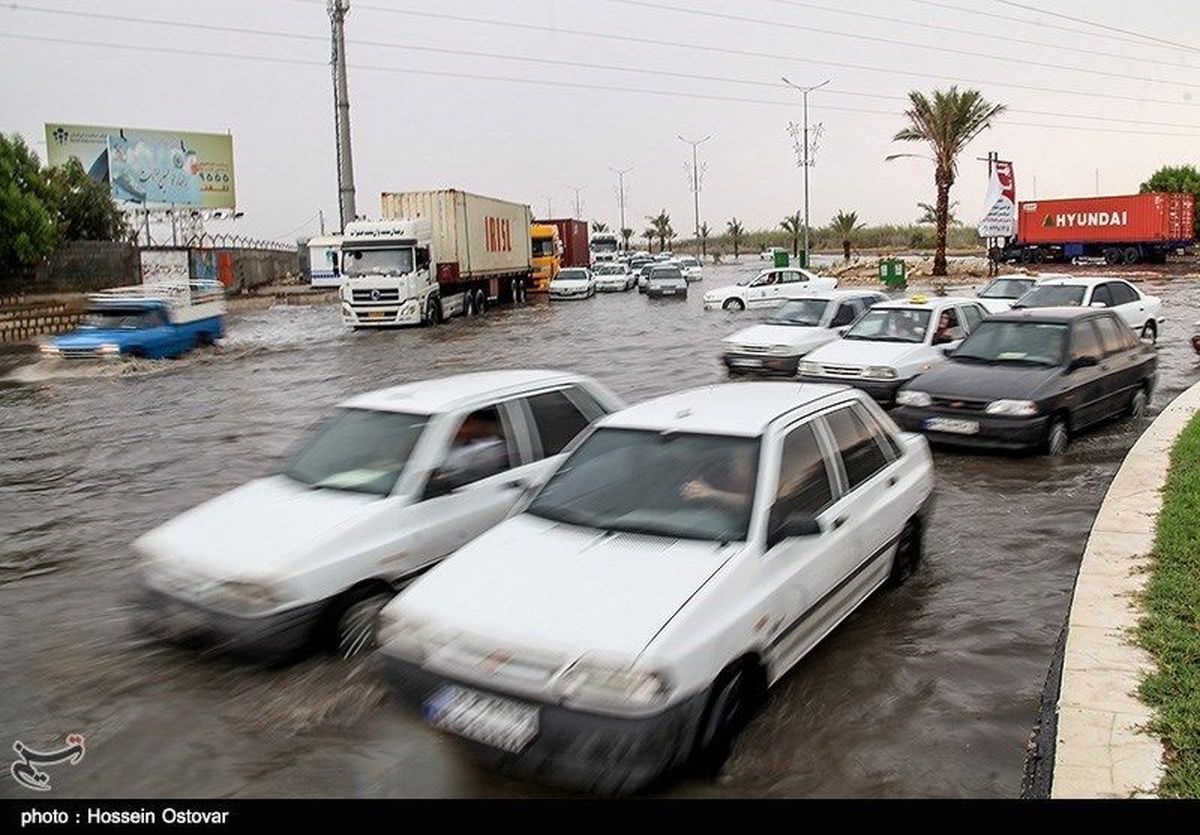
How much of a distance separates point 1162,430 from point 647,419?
8218mm

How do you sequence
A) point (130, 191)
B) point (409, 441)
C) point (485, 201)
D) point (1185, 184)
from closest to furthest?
1. point (409, 441)
2. point (485, 201)
3. point (130, 191)
4. point (1185, 184)

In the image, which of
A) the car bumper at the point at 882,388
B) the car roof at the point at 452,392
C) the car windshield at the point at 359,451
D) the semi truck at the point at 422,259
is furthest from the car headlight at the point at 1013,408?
the semi truck at the point at 422,259

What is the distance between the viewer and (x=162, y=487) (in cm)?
1195

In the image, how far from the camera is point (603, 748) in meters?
4.13

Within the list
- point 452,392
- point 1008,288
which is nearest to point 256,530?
point 452,392

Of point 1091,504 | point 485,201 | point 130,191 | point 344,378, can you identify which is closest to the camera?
point 1091,504

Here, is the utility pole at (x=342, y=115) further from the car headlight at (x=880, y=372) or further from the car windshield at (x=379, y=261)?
the car headlight at (x=880, y=372)

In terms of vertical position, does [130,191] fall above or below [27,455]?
above

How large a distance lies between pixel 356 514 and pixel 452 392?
1413 millimetres

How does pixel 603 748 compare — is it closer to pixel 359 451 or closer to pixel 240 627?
pixel 240 627

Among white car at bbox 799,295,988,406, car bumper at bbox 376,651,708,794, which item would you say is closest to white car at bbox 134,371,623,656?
car bumper at bbox 376,651,708,794

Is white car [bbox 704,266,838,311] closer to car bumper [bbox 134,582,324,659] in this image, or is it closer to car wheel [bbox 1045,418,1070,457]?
car wheel [bbox 1045,418,1070,457]
